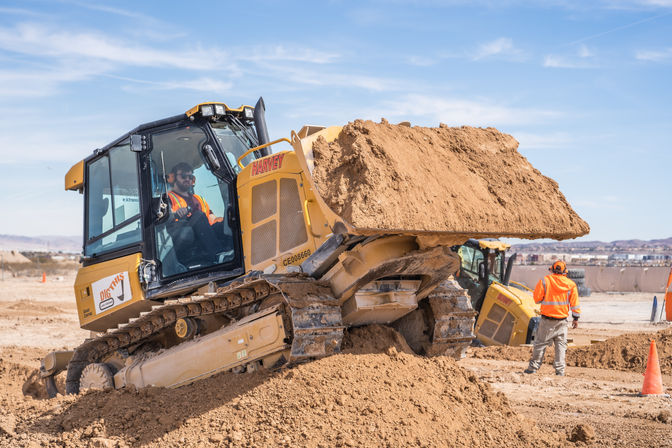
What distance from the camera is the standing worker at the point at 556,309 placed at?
991cm

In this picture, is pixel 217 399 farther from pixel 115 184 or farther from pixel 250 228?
pixel 115 184

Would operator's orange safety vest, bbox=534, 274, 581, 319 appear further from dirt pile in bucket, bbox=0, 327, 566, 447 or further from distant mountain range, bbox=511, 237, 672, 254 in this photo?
distant mountain range, bbox=511, 237, 672, 254

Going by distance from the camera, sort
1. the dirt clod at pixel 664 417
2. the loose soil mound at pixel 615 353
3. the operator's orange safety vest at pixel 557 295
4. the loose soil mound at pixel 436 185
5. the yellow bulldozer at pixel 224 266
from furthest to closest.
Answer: the loose soil mound at pixel 615 353 < the operator's orange safety vest at pixel 557 295 < the dirt clod at pixel 664 417 < the yellow bulldozer at pixel 224 266 < the loose soil mound at pixel 436 185

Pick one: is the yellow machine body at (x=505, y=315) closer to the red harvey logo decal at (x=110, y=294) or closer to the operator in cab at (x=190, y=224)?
the operator in cab at (x=190, y=224)

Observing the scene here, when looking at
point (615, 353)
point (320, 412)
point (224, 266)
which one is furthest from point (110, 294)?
point (615, 353)

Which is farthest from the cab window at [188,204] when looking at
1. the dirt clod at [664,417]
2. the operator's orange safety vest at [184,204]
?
the dirt clod at [664,417]

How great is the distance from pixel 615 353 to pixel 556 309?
1.83 m

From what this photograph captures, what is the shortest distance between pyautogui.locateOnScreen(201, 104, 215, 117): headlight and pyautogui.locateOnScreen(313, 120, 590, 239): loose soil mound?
6.80 ft

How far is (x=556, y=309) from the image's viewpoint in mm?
9953

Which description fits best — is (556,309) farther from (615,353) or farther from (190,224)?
(190,224)

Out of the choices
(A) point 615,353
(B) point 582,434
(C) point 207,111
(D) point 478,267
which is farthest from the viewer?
(D) point 478,267

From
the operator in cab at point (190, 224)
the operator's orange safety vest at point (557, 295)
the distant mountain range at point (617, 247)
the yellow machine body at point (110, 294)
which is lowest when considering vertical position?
the distant mountain range at point (617, 247)

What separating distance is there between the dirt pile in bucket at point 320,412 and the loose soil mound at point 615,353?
5154mm

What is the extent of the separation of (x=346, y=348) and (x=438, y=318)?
0.98 meters
